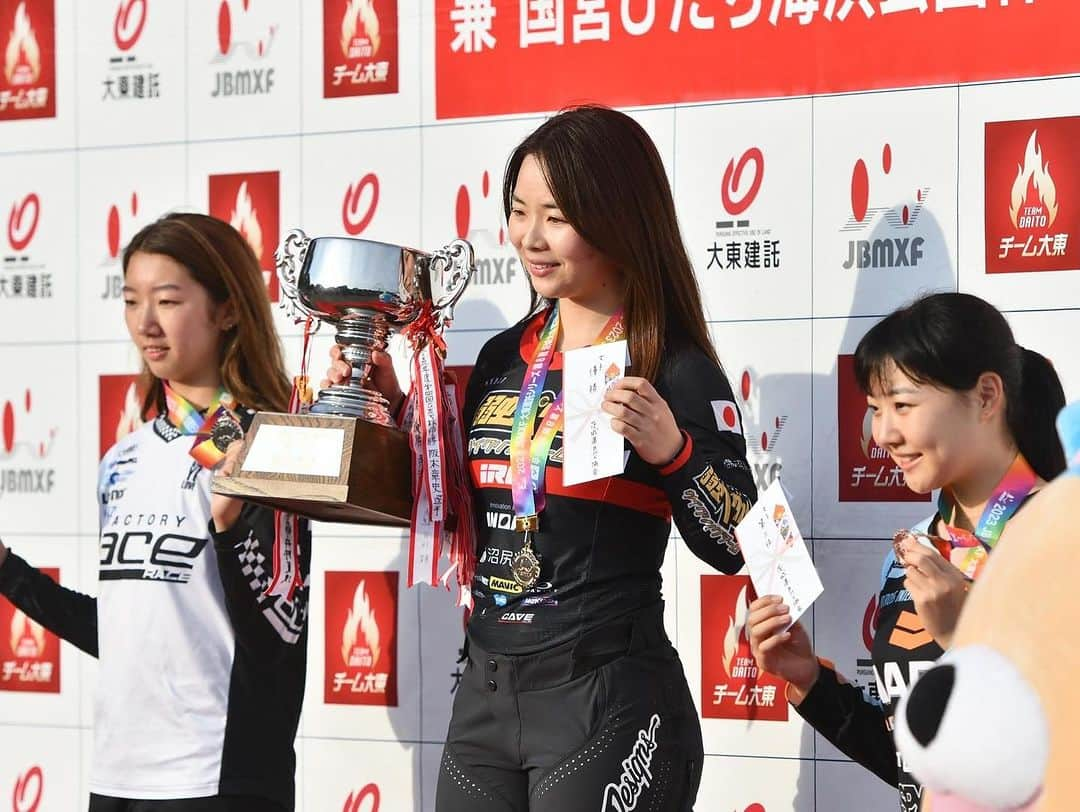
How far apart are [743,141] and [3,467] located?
1651 millimetres

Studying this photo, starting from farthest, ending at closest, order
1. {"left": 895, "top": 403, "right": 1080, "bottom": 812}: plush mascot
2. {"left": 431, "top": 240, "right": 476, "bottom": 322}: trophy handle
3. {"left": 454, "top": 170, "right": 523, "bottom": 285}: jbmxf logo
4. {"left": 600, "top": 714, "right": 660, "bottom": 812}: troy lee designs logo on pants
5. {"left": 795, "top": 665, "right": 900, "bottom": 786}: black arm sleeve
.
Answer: {"left": 454, "top": 170, "right": 523, "bottom": 285}: jbmxf logo, {"left": 431, "top": 240, "right": 476, "bottom": 322}: trophy handle, {"left": 795, "top": 665, "right": 900, "bottom": 786}: black arm sleeve, {"left": 600, "top": 714, "right": 660, "bottom": 812}: troy lee designs logo on pants, {"left": 895, "top": 403, "right": 1080, "bottom": 812}: plush mascot

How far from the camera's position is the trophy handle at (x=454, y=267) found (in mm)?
2260

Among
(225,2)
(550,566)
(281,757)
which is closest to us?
(550,566)

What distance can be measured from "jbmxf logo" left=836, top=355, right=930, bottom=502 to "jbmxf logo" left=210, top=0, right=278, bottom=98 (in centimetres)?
126

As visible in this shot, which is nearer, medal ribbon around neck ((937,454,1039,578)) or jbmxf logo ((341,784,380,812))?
medal ribbon around neck ((937,454,1039,578))

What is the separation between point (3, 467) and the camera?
10.3ft

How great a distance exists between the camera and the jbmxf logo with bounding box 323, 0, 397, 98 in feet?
9.39

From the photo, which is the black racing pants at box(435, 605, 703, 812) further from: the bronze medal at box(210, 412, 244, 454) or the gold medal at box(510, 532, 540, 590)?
the bronze medal at box(210, 412, 244, 454)

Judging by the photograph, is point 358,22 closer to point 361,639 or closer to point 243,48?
point 243,48

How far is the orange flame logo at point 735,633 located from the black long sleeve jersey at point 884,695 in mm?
421

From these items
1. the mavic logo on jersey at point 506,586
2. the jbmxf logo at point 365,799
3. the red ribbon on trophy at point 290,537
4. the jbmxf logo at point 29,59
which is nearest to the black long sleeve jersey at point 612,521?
the mavic logo on jersey at point 506,586

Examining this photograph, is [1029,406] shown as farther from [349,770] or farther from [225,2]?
[225,2]

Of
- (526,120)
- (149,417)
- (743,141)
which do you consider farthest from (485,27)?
(149,417)

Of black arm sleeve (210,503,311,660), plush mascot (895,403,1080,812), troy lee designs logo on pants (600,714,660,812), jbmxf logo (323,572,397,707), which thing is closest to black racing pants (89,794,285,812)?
black arm sleeve (210,503,311,660)
